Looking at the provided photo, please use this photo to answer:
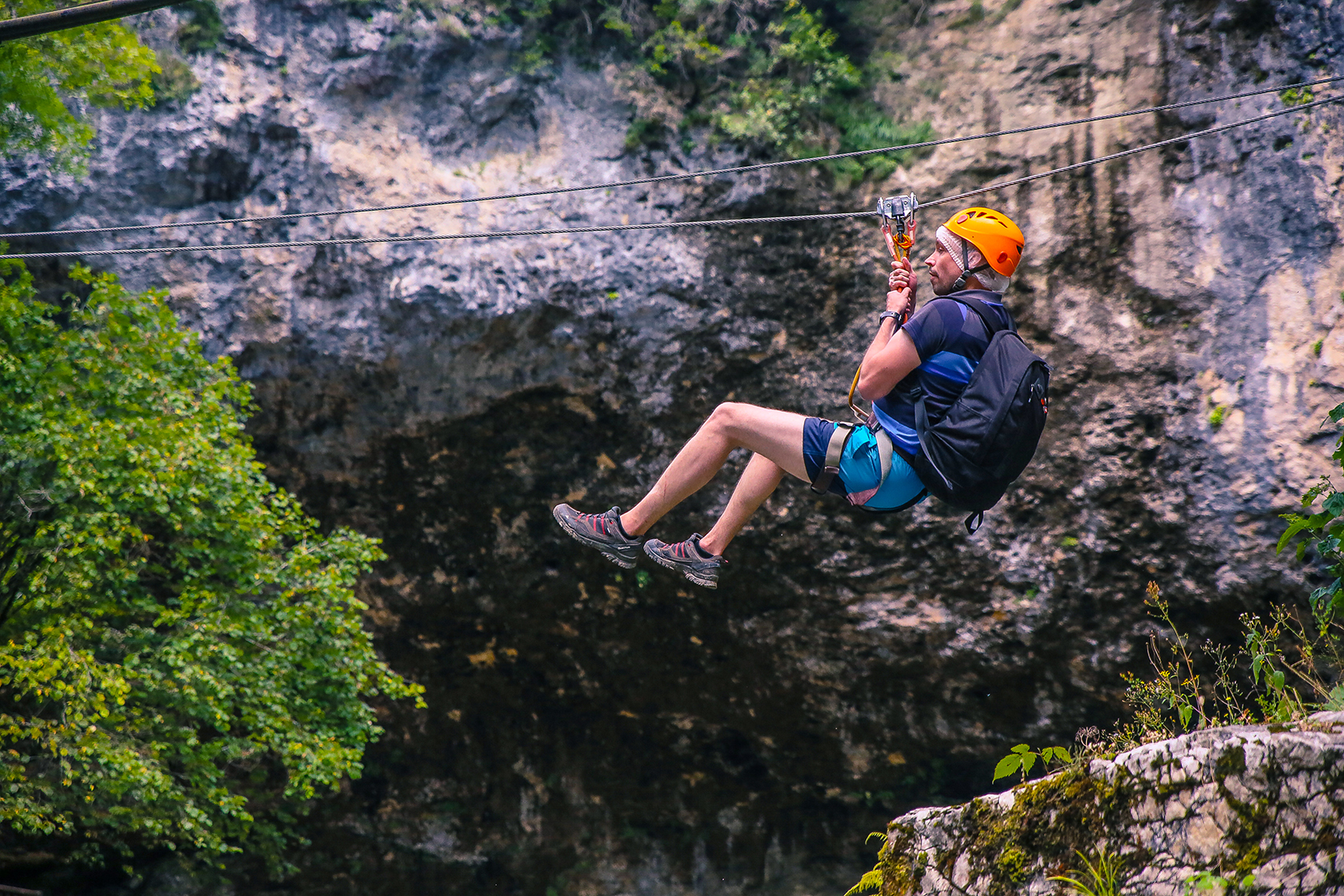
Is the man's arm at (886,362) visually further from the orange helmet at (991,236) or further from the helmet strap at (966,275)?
the orange helmet at (991,236)

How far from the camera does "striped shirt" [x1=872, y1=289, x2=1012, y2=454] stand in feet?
13.0

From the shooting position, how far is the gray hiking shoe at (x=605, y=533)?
4.37 meters

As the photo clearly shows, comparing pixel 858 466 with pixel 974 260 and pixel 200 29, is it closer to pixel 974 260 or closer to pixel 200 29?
pixel 974 260

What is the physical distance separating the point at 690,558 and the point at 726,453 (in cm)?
50

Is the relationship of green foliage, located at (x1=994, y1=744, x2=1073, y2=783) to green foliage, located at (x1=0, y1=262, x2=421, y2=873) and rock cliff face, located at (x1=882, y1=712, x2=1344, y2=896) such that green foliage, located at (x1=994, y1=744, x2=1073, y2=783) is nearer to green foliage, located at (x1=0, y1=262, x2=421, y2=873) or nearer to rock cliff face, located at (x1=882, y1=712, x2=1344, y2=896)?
rock cliff face, located at (x1=882, y1=712, x2=1344, y2=896)

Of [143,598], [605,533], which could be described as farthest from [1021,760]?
[143,598]

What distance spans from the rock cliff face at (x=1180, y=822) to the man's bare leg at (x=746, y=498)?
1.44 m

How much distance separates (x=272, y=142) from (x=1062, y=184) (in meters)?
7.79

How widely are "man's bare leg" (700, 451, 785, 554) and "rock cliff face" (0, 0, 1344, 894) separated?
5.35 meters

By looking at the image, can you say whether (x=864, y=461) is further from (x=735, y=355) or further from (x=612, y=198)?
(x=612, y=198)

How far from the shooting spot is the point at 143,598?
7.79m

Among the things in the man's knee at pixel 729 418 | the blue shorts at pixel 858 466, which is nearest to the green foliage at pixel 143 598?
the man's knee at pixel 729 418

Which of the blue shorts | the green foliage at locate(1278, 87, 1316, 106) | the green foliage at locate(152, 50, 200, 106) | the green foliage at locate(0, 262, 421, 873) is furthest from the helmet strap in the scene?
the green foliage at locate(152, 50, 200, 106)

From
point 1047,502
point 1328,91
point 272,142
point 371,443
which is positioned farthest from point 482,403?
point 1328,91
